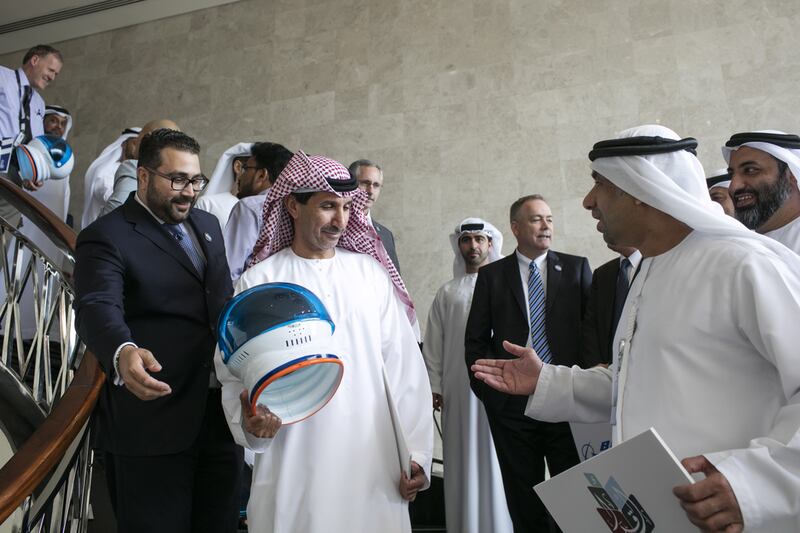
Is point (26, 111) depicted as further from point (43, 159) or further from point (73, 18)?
point (73, 18)

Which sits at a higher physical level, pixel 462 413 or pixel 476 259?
pixel 476 259

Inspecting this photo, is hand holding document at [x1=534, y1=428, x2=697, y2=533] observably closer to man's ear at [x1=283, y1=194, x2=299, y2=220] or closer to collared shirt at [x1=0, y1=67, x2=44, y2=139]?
man's ear at [x1=283, y1=194, x2=299, y2=220]

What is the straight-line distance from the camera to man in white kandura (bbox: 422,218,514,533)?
4.70 meters

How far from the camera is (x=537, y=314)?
432 cm

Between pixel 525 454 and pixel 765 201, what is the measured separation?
1.79 meters

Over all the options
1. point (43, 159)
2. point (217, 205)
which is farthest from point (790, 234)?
point (43, 159)

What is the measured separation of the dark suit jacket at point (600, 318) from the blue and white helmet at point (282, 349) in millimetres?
1997

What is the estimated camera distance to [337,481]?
2.50m

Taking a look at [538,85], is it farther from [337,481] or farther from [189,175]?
[337,481]

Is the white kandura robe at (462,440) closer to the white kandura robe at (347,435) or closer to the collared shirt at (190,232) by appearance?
the white kandura robe at (347,435)

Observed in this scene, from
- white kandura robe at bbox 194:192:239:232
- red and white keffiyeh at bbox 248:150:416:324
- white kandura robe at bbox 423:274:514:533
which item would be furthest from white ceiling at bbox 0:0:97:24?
red and white keffiyeh at bbox 248:150:416:324

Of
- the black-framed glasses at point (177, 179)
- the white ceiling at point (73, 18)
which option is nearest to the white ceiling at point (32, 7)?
the white ceiling at point (73, 18)

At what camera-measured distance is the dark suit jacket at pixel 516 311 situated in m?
4.20

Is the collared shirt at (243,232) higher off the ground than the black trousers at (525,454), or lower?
higher
